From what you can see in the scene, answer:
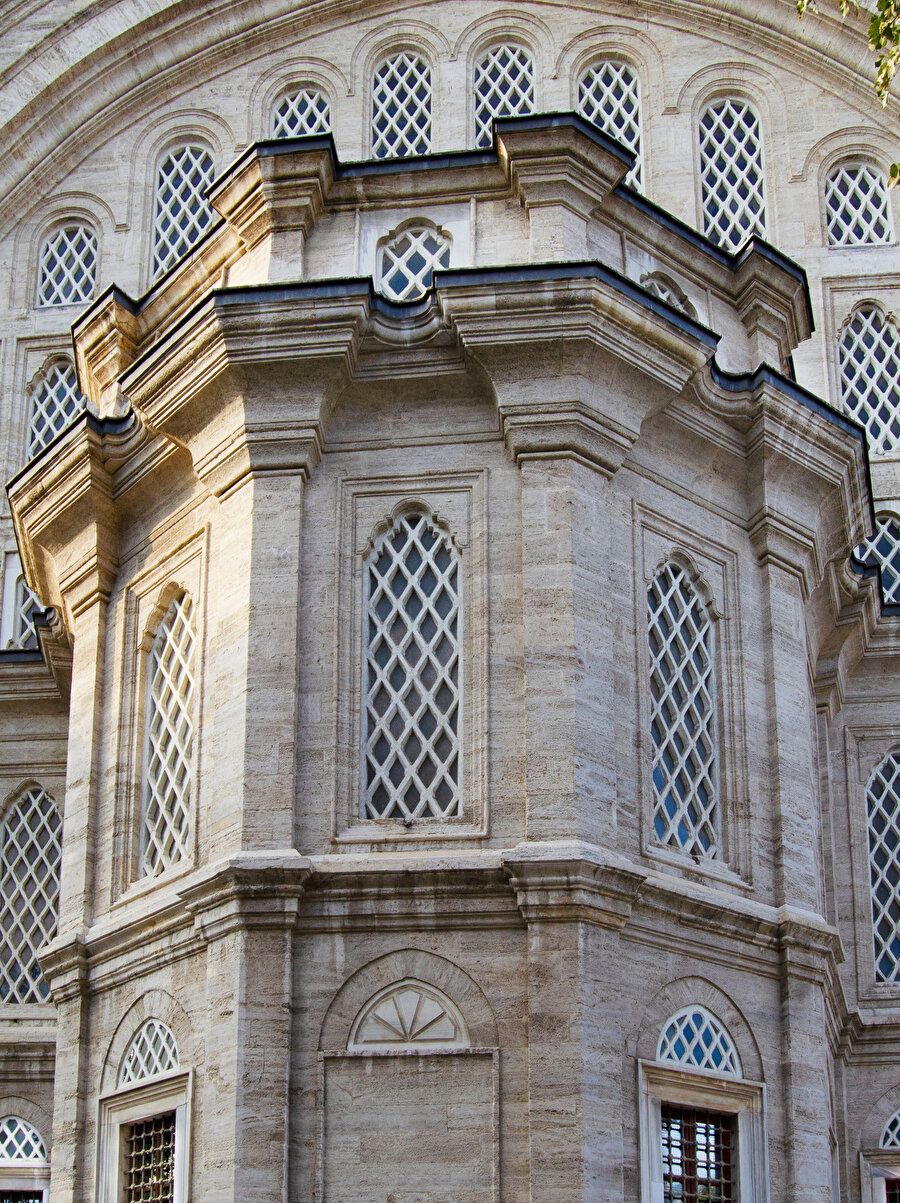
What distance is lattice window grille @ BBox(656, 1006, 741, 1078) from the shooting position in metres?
13.6

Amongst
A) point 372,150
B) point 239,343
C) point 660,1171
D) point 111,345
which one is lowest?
point 660,1171

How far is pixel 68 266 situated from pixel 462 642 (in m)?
12.0

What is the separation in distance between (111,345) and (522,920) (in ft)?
23.2

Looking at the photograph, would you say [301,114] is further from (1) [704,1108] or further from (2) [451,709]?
(1) [704,1108]

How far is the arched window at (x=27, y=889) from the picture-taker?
1934cm

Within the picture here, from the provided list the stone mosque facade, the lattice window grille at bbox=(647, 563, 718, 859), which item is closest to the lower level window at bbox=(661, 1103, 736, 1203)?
the stone mosque facade

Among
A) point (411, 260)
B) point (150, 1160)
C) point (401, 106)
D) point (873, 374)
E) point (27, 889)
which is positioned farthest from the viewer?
point (401, 106)

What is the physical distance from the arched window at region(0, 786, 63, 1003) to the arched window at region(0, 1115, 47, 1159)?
119cm

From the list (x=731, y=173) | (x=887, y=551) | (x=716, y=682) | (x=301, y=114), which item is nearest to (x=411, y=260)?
(x=716, y=682)

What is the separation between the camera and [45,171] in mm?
24875

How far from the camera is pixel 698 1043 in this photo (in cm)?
1384

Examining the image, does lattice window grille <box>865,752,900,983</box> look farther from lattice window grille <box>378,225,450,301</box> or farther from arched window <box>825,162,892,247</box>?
lattice window grille <box>378,225,450,301</box>

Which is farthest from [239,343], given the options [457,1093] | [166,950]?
[457,1093]

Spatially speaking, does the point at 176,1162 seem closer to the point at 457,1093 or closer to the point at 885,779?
the point at 457,1093
